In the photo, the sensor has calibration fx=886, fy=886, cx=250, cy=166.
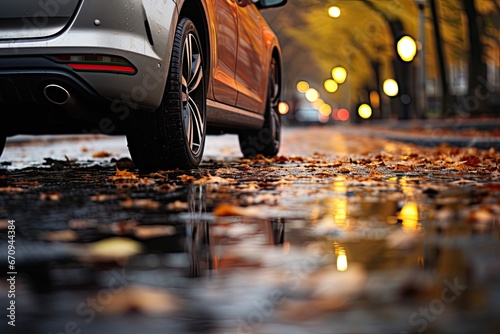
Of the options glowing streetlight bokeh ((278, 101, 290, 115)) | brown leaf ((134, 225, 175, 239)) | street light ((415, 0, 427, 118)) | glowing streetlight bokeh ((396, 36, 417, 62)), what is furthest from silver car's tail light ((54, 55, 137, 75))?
street light ((415, 0, 427, 118))

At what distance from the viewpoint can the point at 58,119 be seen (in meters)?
5.95

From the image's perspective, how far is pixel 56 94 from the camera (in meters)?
5.25

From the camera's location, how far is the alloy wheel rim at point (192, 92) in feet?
20.2

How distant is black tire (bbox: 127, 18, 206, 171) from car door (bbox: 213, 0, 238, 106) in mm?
426

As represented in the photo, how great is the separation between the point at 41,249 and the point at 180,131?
2.93 metres

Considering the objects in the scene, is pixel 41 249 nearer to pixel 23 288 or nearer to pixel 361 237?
pixel 23 288

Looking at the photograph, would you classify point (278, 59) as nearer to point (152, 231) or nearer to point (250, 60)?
point (250, 60)

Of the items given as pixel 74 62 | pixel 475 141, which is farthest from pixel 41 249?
pixel 475 141

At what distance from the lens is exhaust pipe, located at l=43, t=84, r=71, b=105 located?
5193mm

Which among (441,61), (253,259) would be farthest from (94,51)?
(441,61)

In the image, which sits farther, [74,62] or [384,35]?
[384,35]

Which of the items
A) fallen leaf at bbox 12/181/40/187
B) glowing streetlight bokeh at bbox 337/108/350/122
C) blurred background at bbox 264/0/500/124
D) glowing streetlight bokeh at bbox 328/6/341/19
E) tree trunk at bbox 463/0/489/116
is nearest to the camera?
fallen leaf at bbox 12/181/40/187

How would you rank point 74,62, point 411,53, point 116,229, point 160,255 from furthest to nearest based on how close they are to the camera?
1. point 411,53
2. point 74,62
3. point 116,229
4. point 160,255

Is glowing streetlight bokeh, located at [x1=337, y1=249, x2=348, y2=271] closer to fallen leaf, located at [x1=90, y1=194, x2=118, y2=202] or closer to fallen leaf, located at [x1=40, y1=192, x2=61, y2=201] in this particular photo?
fallen leaf, located at [x1=90, y1=194, x2=118, y2=202]
